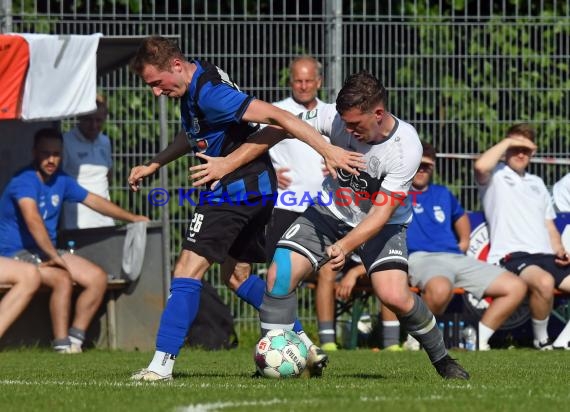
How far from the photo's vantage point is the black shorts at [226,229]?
7.69 meters

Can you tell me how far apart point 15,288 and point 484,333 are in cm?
425

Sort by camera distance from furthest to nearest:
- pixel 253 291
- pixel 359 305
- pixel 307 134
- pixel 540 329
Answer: pixel 359 305, pixel 540 329, pixel 253 291, pixel 307 134

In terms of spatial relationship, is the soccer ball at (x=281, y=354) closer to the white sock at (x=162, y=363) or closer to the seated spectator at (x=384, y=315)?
the white sock at (x=162, y=363)

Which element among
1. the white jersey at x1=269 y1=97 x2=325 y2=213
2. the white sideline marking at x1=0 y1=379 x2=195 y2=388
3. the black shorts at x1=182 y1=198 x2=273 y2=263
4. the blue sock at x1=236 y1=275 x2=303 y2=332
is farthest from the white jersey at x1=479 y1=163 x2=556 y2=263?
the white sideline marking at x1=0 y1=379 x2=195 y2=388

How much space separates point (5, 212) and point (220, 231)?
478cm

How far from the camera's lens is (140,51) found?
25.6 ft

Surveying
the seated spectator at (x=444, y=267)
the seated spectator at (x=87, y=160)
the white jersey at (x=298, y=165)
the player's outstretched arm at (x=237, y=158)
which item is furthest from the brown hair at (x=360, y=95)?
the seated spectator at (x=87, y=160)

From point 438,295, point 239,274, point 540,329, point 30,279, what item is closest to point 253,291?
point 239,274

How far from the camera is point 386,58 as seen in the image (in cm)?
1359

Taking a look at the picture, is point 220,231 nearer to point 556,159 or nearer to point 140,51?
point 140,51

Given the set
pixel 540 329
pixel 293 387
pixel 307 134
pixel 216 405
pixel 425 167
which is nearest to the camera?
pixel 216 405

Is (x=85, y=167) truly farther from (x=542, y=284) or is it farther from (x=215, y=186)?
(x=215, y=186)

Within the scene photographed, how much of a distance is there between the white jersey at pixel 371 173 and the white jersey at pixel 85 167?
16.7 feet

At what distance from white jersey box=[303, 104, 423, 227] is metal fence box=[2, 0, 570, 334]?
532 cm
